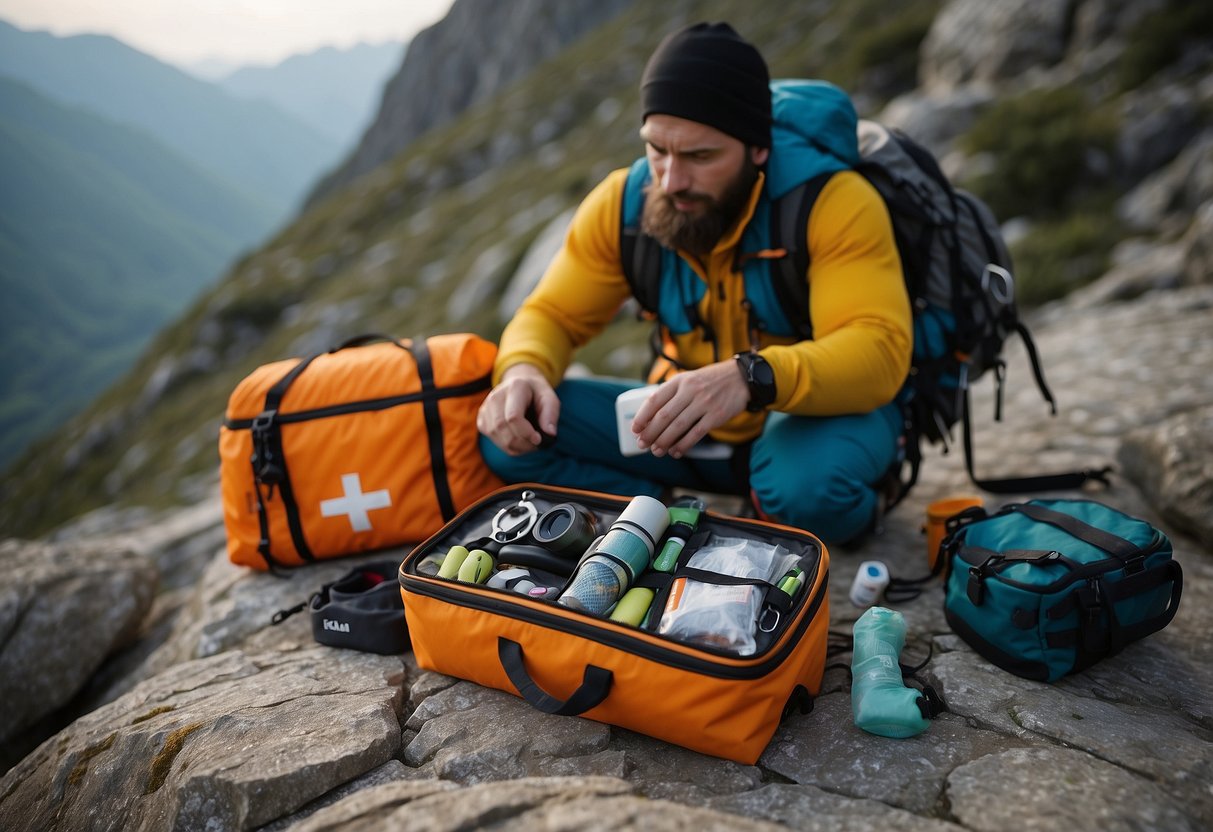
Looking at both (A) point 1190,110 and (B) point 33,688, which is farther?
(A) point 1190,110

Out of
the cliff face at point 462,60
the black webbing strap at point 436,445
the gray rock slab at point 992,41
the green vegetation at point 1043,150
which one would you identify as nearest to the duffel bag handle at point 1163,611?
the black webbing strap at point 436,445

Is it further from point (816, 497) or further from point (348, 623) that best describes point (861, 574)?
point (348, 623)

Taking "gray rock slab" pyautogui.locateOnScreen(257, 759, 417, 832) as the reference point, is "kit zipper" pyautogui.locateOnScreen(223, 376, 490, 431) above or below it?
above

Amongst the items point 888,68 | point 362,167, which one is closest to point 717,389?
point 888,68

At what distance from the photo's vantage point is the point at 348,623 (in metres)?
3.44

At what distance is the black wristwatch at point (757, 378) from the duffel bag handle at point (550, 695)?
1.42 meters

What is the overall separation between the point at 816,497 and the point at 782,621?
1235 mm

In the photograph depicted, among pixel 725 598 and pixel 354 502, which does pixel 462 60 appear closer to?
pixel 354 502

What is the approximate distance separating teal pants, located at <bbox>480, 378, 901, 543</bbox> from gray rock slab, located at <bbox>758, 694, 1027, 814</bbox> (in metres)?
1.24

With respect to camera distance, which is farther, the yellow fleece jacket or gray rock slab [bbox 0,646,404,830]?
the yellow fleece jacket

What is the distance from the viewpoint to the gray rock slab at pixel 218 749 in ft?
7.95

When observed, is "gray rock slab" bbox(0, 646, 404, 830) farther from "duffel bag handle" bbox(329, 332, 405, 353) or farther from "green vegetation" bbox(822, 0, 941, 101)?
"green vegetation" bbox(822, 0, 941, 101)

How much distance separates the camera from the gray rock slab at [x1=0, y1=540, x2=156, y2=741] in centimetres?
467

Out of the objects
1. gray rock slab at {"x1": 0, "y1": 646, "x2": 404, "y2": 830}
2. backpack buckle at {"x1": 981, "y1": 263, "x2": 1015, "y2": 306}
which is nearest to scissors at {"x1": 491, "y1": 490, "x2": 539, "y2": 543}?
gray rock slab at {"x1": 0, "y1": 646, "x2": 404, "y2": 830}
